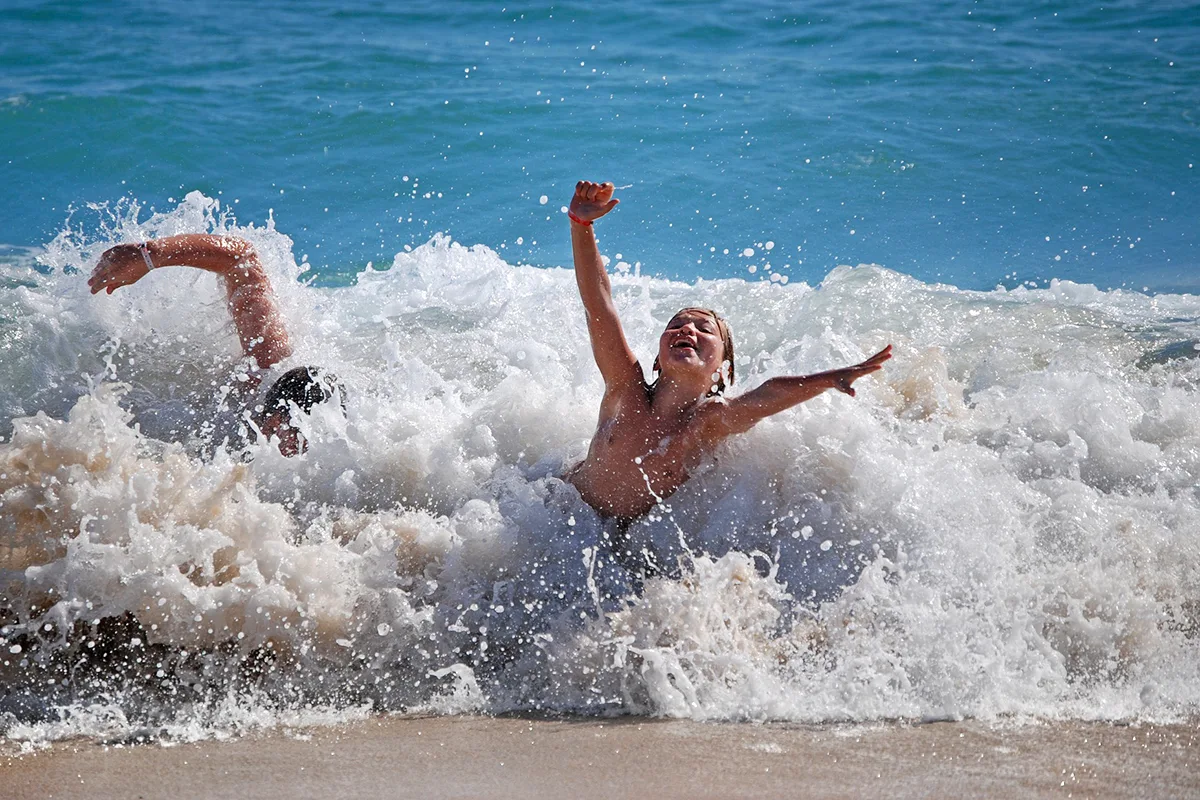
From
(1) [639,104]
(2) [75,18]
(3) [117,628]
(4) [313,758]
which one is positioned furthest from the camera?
(2) [75,18]

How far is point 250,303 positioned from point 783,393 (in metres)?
3.04

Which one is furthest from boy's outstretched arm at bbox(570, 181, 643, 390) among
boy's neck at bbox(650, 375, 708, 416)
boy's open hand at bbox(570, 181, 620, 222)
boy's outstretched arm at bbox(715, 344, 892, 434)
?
boy's outstretched arm at bbox(715, 344, 892, 434)

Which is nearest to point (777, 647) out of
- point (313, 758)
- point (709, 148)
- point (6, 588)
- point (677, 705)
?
point (677, 705)

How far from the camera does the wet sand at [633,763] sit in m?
2.91

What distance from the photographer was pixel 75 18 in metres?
12.9

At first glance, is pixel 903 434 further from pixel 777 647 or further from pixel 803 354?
pixel 777 647

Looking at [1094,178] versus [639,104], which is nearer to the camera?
[1094,178]

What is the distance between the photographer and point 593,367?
5574mm

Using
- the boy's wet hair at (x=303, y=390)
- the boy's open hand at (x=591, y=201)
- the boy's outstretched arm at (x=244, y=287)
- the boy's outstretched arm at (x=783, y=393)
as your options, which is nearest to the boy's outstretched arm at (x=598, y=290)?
the boy's open hand at (x=591, y=201)

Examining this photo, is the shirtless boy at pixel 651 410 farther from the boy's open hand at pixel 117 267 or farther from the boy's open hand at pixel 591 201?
the boy's open hand at pixel 117 267

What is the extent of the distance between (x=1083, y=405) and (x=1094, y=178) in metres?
6.23

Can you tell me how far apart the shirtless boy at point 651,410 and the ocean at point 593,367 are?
188 mm

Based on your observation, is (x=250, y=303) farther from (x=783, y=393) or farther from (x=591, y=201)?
(x=783, y=393)

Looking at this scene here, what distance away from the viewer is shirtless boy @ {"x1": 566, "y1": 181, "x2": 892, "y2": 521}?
4391 mm
